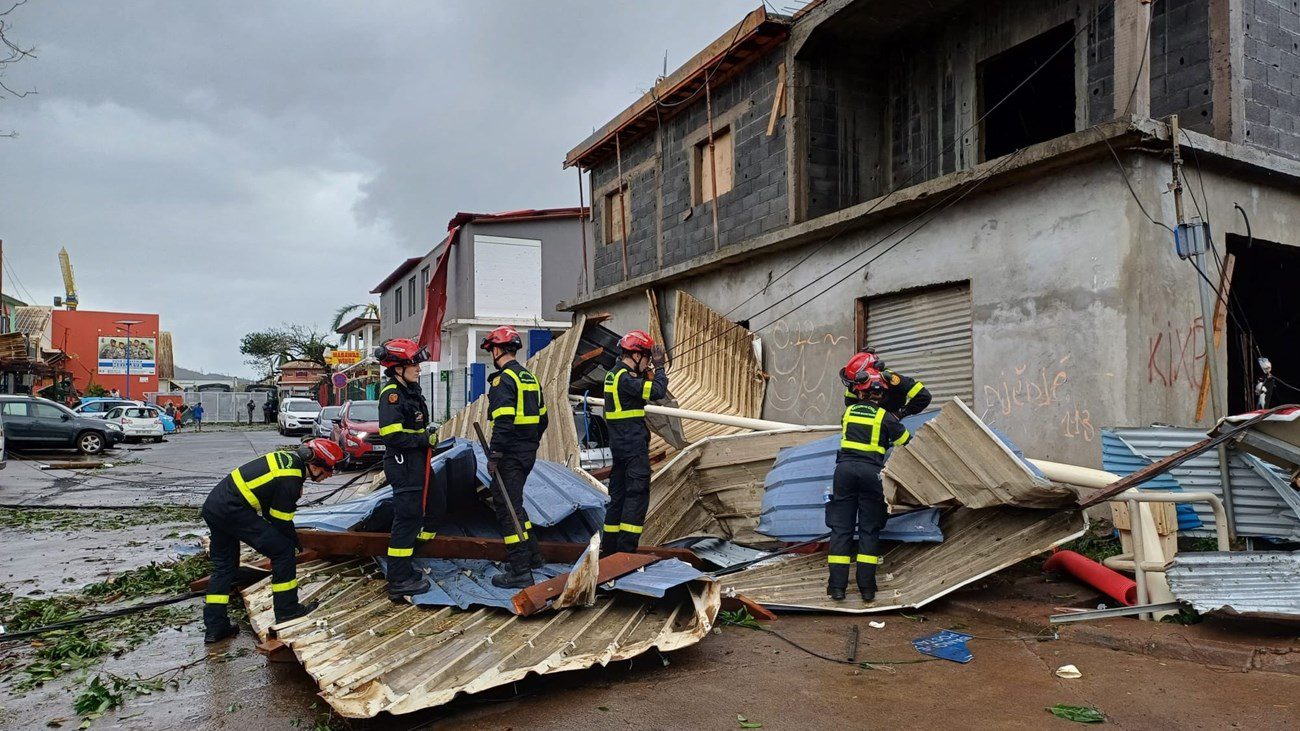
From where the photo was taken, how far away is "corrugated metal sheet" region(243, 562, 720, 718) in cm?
369

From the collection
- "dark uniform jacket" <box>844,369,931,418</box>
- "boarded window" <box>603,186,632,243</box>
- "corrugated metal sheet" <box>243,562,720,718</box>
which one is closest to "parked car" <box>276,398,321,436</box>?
"boarded window" <box>603,186,632,243</box>

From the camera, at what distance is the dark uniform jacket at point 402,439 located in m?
5.49

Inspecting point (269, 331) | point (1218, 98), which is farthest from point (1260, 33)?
point (269, 331)

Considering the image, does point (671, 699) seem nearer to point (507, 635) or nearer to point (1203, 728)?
point (507, 635)

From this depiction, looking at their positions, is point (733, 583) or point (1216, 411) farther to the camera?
point (1216, 411)

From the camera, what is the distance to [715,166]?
44.5 feet

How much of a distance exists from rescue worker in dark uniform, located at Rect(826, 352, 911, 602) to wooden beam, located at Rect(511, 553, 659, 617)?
1.47 meters

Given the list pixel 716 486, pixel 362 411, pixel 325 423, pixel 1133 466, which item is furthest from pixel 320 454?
pixel 325 423

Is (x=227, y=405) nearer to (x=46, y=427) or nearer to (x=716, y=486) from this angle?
(x=46, y=427)

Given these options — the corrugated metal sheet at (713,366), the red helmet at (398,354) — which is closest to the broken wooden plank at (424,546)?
the red helmet at (398,354)

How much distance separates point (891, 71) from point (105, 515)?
1276 centimetres

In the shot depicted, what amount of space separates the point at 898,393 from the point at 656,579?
300cm

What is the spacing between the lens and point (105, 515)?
11227 mm

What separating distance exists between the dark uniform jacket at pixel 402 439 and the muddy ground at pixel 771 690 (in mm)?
1359
